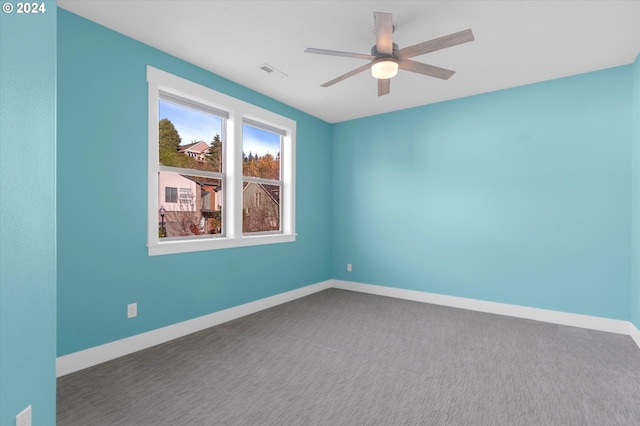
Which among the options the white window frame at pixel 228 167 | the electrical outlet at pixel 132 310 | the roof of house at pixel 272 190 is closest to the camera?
the electrical outlet at pixel 132 310

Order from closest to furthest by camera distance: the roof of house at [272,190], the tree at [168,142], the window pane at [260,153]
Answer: the tree at [168,142], the window pane at [260,153], the roof of house at [272,190]

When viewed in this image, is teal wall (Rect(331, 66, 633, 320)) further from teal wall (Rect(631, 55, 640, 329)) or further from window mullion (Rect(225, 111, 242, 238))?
window mullion (Rect(225, 111, 242, 238))

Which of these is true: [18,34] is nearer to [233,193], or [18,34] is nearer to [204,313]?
[233,193]

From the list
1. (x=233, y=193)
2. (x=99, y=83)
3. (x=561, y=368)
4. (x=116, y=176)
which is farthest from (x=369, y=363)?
(x=99, y=83)

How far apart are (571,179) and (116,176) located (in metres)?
4.69

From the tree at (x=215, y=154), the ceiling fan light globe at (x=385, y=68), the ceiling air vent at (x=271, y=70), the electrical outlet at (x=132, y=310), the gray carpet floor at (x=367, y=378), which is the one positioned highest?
the ceiling air vent at (x=271, y=70)

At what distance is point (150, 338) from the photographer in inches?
115

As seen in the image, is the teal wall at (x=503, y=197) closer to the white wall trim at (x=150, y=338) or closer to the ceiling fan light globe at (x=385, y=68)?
the white wall trim at (x=150, y=338)

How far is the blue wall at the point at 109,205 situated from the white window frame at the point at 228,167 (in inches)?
2.9

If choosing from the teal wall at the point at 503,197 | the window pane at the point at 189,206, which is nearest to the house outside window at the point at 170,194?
the window pane at the point at 189,206

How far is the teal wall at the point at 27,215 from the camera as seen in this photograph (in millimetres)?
1222

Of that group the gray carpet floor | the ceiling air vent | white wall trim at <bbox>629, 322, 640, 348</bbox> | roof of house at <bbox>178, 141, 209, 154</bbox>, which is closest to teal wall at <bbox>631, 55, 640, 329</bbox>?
white wall trim at <bbox>629, 322, 640, 348</bbox>

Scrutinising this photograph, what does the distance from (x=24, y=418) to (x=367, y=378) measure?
6.47 feet

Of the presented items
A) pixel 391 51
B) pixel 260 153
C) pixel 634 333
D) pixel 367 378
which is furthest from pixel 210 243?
pixel 634 333
